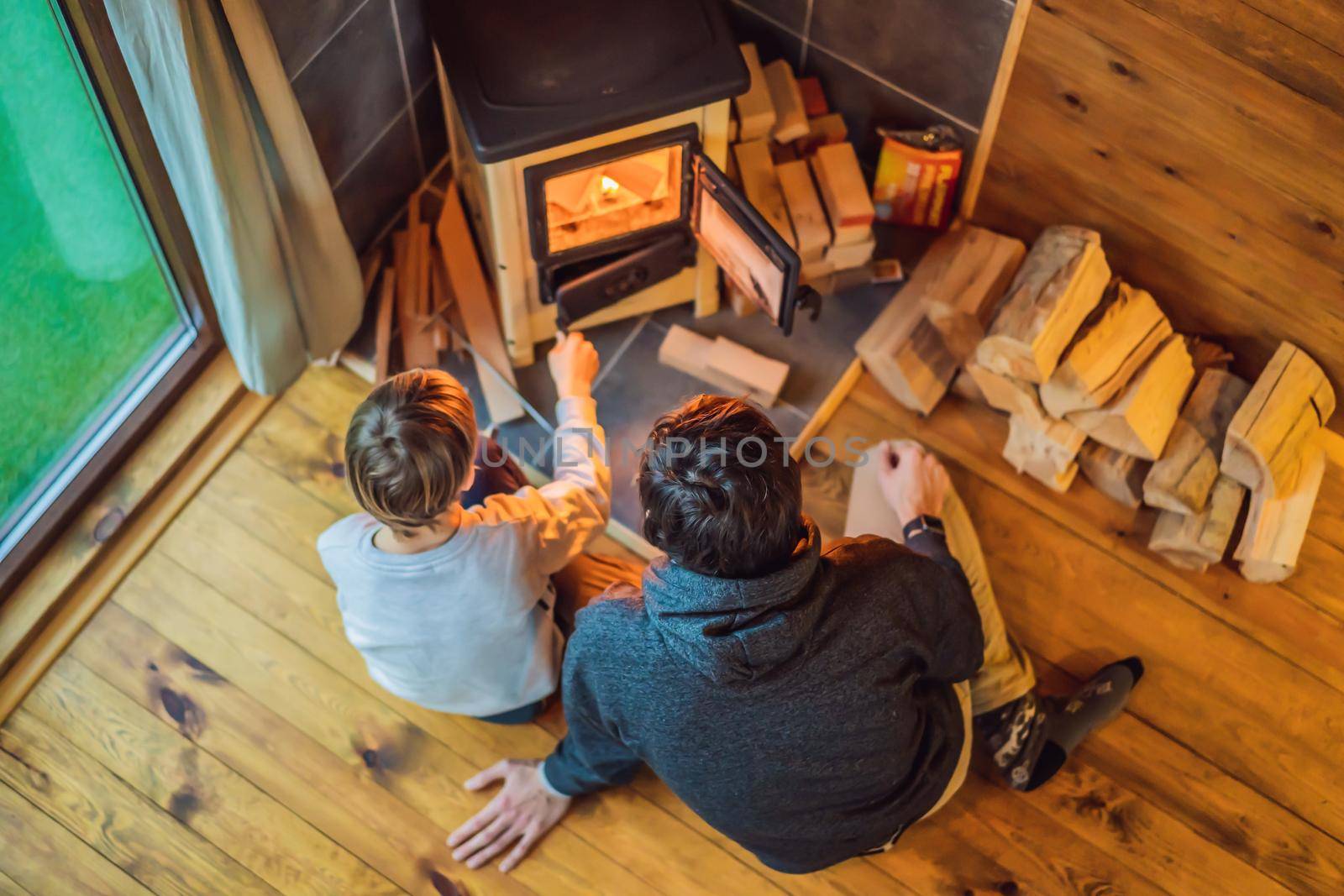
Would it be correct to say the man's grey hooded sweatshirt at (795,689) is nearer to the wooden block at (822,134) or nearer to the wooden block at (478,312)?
the wooden block at (478,312)

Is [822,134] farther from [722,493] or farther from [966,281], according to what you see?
[722,493]

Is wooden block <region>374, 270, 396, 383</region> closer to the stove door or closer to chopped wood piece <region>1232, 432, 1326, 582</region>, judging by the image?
the stove door

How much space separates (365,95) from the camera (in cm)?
231

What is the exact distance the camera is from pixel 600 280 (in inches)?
91.8

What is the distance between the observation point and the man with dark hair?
4.70ft

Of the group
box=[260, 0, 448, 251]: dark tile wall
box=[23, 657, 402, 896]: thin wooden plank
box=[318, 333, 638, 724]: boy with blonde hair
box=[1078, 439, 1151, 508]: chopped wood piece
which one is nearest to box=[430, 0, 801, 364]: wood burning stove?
box=[260, 0, 448, 251]: dark tile wall

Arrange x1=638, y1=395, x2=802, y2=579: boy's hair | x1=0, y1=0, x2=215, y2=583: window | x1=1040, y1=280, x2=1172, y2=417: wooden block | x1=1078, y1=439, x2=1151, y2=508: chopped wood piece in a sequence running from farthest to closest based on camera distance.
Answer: x1=1078, y1=439, x2=1151, y2=508: chopped wood piece → x1=1040, y1=280, x2=1172, y2=417: wooden block → x1=0, y1=0, x2=215, y2=583: window → x1=638, y1=395, x2=802, y2=579: boy's hair

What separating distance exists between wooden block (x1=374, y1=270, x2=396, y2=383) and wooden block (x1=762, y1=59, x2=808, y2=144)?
0.82 meters

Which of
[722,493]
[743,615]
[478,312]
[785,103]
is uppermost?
[722,493]

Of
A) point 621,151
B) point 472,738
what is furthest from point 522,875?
point 621,151

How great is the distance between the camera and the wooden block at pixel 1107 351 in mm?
2229

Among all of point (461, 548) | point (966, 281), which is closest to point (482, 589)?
point (461, 548)

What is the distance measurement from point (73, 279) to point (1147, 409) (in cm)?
192

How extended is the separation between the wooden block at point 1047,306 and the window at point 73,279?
4.80 ft
